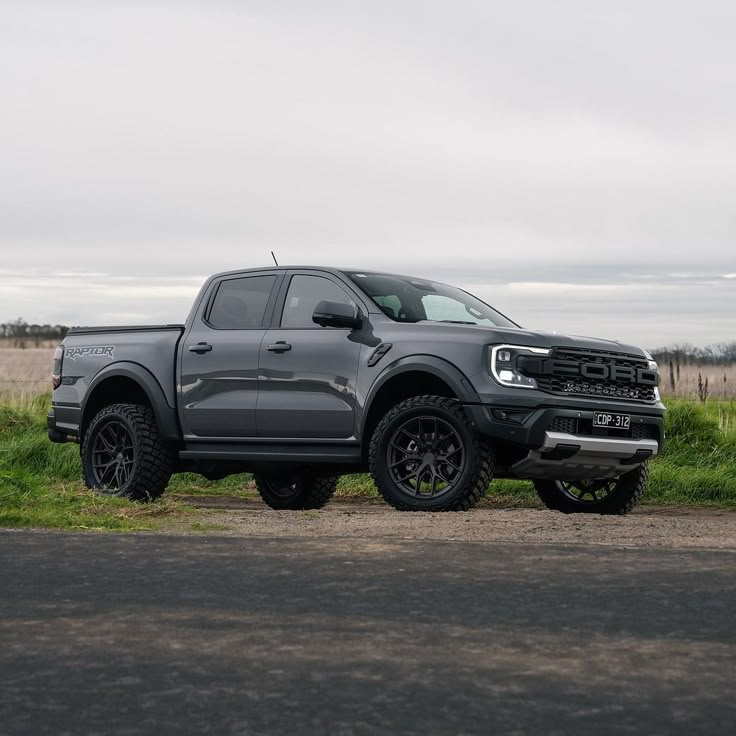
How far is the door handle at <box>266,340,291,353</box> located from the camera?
12.7m

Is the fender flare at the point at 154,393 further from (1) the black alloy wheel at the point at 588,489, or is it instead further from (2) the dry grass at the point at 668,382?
(2) the dry grass at the point at 668,382

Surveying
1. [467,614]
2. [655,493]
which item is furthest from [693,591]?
[655,493]

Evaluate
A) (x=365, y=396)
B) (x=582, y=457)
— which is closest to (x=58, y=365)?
(x=365, y=396)

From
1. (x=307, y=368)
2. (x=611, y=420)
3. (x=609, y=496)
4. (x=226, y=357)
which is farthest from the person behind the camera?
(x=609, y=496)

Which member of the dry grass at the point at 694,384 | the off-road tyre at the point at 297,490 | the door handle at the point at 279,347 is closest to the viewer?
the door handle at the point at 279,347

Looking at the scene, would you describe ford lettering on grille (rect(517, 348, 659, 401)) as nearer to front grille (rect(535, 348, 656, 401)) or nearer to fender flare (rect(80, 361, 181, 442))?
front grille (rect(535, 348, 656, 401))

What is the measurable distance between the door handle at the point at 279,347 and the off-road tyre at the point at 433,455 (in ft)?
3.87

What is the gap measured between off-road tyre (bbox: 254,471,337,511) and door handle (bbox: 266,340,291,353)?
2.50m

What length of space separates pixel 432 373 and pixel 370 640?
5570mm

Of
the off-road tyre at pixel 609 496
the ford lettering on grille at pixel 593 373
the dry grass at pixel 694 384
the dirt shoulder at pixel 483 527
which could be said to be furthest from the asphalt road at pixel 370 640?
the dry grass at pixel 694 384

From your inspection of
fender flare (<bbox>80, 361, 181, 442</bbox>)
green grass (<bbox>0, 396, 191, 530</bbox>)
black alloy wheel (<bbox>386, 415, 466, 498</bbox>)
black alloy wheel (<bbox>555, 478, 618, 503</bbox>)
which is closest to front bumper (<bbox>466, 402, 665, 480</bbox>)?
black alloy wheel (<bbox>386, 415, 466, 498</bbox>)

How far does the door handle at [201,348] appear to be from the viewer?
13.4m

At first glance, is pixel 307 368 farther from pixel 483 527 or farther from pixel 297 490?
pixel 297 490

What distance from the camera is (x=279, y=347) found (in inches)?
501
